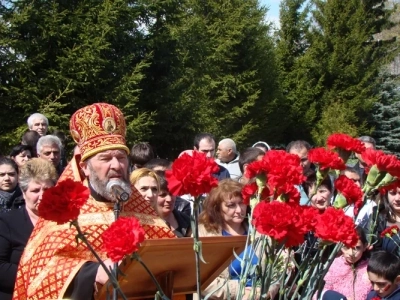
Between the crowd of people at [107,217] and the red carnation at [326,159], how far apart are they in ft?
0.31

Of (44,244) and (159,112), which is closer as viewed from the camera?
(44,244)

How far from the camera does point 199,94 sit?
2105cm

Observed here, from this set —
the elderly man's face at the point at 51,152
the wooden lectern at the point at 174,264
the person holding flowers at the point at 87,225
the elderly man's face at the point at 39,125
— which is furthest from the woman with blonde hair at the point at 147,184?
the elderly man's face at the point at 39,125

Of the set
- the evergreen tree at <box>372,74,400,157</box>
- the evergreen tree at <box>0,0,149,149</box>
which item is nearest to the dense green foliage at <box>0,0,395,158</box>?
the evergreen tree at <box>0,0,149,149</box>

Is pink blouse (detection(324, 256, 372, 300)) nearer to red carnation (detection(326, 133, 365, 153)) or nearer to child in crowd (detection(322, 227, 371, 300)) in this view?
child in crowd (detection(322, 227, 371, 300))

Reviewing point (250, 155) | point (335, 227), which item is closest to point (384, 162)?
point (335, 227)

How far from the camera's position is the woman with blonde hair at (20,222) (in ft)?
12.6

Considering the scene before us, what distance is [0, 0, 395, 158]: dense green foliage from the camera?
49.0ft

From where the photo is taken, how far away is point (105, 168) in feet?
10.3

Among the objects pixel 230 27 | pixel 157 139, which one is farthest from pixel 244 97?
pixel 157 139

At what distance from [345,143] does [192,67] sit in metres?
20.4

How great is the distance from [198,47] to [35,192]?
18.7 m

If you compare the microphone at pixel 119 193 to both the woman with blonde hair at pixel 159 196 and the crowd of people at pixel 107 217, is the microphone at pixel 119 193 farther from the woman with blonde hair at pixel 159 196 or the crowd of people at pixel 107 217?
the woman with blonde hair at pixel 159 196

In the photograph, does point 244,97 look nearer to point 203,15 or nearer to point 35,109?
point 203,15
